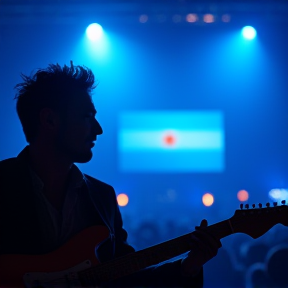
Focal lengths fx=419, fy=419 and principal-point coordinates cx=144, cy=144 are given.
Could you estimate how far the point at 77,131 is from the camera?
2334 millimetres

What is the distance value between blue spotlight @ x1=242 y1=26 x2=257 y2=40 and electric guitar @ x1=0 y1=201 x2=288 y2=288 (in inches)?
57.2

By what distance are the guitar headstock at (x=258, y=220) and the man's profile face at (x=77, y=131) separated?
0.90 metres

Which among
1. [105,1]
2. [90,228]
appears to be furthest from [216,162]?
[105,1]

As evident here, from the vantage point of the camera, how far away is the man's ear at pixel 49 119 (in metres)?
2.33

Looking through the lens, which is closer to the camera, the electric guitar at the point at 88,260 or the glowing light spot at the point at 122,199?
the electric guitar at the point at 88,260

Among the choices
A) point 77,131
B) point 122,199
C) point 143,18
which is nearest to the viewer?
point 77,131

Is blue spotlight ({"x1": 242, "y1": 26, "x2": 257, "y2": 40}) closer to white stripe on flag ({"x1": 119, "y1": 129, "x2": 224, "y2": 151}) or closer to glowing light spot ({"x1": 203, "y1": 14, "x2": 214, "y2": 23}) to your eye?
glowing light spot ({"x1": 203, "y1": 14, "x2": 214, "y2": 23})

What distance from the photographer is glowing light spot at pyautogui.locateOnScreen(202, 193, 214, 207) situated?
2.80 meters

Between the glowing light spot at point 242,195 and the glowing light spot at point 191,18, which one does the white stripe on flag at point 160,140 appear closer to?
the glowing light spot at point 242,195

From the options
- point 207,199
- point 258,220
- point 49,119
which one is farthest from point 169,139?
point 258,220

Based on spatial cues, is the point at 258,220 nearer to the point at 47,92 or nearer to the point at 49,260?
the point at 49,260

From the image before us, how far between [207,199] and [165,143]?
0.47m

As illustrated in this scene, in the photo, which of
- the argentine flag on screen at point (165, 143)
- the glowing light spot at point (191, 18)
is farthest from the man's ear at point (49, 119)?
the glowing light spot at point (191, 18)

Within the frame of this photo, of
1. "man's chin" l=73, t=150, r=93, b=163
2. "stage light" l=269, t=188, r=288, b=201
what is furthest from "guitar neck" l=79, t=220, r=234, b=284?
"stage light" l=269, t=188, r=288, b=201
